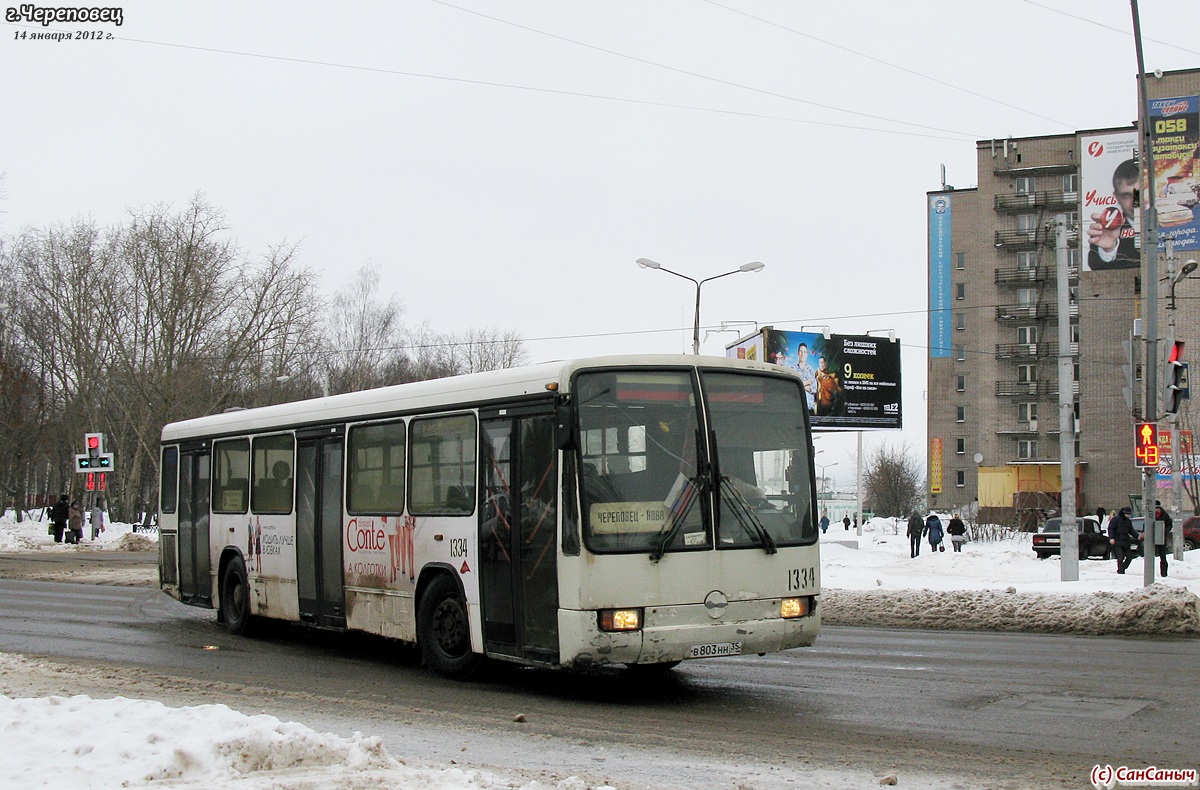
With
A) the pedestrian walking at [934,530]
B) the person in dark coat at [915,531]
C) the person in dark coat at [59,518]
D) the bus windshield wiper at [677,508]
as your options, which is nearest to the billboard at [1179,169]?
the pedestrian walking at [934,530]

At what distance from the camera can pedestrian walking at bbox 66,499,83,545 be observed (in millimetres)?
44562

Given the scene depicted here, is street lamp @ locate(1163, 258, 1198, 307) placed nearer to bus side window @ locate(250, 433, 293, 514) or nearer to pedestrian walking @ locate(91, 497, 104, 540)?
bus side window @ locate(250, 433, 293, 514)

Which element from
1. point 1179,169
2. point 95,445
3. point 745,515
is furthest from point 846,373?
point 745,515

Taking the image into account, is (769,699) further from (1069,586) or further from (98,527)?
(98,527)

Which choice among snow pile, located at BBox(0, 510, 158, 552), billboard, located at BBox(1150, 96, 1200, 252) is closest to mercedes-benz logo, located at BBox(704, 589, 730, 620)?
snow pile, located at BBox(0, 510, 158, 552)

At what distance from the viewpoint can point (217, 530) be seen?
52.6 feet

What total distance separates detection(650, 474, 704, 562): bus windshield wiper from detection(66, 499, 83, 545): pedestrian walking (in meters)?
40.3

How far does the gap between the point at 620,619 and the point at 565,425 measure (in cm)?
160

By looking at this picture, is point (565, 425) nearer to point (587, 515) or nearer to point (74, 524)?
point (587, 515)

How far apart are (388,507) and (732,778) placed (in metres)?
6.03

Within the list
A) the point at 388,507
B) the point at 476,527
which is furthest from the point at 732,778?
the point at 388,507

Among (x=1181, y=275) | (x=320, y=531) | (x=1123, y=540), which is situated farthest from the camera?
(x=1181, y=275)

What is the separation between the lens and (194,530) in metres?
16.7

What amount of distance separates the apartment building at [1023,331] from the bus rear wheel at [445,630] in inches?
2229
